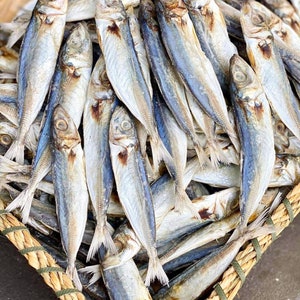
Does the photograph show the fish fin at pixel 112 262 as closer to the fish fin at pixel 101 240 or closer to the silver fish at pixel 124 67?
the fish fin at pixel 101 240

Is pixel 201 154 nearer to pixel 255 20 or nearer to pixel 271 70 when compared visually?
pixel 271 70

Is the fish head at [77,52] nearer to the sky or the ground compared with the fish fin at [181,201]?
nearer to the sky

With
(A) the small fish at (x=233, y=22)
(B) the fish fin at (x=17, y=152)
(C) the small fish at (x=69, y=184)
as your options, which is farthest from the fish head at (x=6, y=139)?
(A) the small fish at (x=233, y=22)

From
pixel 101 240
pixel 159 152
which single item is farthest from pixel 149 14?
pixel 101 240

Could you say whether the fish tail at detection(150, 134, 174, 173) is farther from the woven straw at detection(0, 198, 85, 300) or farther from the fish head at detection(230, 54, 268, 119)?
the woven straw at detection(0, 198, 85, 300)

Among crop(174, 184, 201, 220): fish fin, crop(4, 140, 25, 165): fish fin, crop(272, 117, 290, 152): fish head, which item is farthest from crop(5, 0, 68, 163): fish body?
crop(272, 117, 290, 152): fish head

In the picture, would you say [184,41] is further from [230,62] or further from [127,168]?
[127,168]
